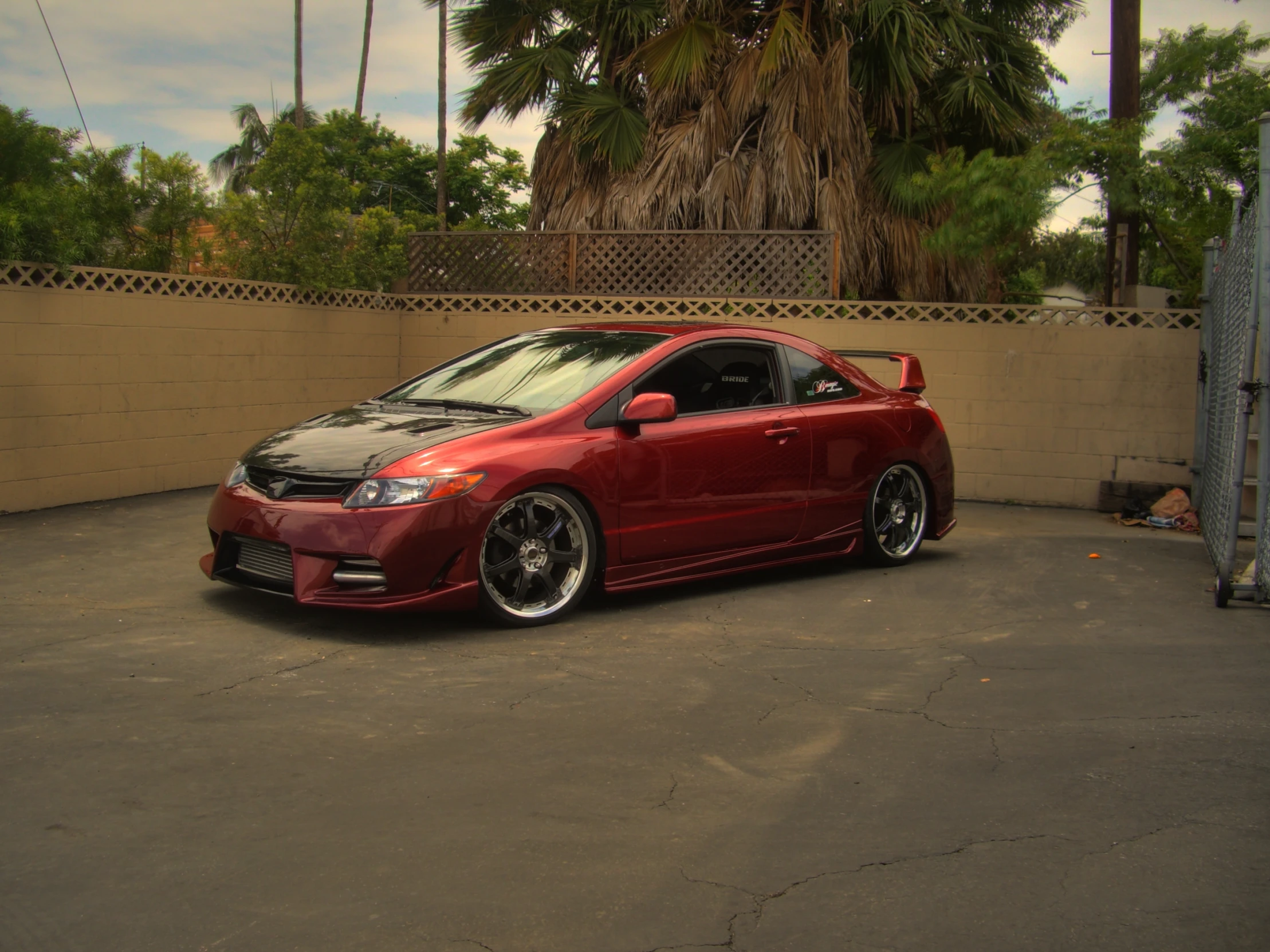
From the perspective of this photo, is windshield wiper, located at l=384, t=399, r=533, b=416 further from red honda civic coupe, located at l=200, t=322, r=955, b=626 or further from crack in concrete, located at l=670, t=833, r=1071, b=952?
crack in concrete, located at l=670, t=833, r=1071, b=952

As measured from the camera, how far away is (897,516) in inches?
316

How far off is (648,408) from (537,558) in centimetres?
96

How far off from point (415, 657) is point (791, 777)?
202cm

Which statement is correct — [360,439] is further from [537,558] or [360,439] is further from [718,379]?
[718,379]

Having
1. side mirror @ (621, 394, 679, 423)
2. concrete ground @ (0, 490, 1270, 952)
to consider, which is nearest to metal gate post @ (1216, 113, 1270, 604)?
concrete ground @ (0, 490, 1270, 952)

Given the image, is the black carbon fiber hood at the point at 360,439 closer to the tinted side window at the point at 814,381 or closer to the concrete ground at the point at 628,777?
the concrete ground at the point at 628,777

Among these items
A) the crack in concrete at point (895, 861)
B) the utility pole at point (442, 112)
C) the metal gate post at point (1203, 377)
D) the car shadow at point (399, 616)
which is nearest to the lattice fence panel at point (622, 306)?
the metal gate post at point (1203, 377)

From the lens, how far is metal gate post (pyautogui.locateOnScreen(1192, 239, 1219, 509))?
1034cm

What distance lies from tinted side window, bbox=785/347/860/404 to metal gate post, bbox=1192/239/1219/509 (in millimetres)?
4195

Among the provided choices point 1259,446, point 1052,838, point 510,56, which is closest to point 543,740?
point 1052,838

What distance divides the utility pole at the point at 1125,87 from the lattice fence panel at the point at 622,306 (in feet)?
6.79

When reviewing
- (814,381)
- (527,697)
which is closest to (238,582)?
(527,697)

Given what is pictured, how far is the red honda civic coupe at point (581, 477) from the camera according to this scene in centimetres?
560

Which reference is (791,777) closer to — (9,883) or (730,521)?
(9,883)
